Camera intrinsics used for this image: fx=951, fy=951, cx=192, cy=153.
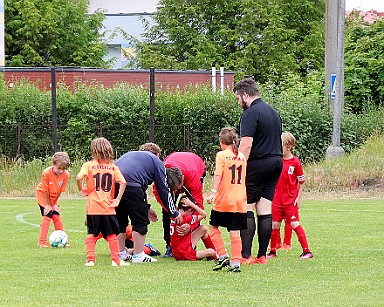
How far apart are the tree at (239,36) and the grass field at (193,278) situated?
35096mm

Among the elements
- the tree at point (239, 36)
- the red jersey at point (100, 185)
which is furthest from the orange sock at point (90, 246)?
the tree at point (239, 36)

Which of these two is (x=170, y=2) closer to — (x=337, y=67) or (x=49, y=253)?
(x=337, y=67)

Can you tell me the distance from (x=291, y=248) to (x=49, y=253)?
336 cm

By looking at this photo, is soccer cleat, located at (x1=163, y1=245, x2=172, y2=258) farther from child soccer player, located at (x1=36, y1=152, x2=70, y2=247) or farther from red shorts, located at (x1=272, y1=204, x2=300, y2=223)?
child soccer player, located at (x1=36, y1=152, x2=70, y2=247)

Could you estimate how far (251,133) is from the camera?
1123cm

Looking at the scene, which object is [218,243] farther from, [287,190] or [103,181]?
[287,190]

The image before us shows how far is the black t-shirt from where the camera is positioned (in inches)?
443

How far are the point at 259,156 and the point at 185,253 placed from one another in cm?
169

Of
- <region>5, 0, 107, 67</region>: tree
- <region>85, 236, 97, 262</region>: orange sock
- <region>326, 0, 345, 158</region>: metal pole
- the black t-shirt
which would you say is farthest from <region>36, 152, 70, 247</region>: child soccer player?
<region>5, 0, 107, 67</region>: tree

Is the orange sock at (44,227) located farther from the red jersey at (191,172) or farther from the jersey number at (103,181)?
the jersey number at (103,181)

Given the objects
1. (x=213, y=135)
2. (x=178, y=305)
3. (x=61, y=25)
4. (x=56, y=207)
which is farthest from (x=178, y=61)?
(x=178, y=305)

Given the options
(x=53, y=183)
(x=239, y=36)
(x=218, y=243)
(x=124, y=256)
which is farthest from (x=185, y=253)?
(x=239, y=36)

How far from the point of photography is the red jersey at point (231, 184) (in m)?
10.9

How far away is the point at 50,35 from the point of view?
5047 cm
